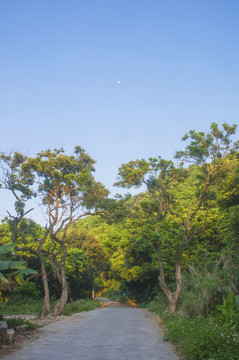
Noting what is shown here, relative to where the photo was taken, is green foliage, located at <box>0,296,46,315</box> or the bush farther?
the bush

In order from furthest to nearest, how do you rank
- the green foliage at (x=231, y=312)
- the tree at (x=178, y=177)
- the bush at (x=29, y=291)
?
the bush at (x=29, y=291) → the tree at (x=178, y=177) → the green foliage at (x=231, y=312)

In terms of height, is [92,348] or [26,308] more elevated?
[92,348]

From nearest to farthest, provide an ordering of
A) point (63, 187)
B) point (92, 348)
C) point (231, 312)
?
point (92, 348) < point (231, 312) < point (63, 187)

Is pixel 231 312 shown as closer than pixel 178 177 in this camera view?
Yes

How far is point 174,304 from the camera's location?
15.6 metres

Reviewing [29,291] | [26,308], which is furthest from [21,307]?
[29,291]

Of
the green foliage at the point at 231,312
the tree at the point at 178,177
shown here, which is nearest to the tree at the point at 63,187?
the tree at the point at 178,177

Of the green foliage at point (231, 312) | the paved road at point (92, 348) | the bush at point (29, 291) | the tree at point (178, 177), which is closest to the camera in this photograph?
the paved road at point (92, 348)

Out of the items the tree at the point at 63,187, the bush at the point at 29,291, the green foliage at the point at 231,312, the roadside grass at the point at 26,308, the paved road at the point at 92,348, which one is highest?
the tree at the point at 63,187

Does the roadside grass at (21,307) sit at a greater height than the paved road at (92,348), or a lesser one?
lesser

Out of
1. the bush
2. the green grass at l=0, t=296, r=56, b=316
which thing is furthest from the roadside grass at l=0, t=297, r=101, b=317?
the bush

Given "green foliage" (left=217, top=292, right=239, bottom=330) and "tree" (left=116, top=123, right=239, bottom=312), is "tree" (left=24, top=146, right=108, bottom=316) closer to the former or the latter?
"tree" (left=116, top=123, right=239, bottom=312)

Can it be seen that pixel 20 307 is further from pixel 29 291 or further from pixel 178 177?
pixel 178 177

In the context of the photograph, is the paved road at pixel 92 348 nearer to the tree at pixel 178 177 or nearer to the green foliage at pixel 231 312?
the green foliage at pixel 231 312
